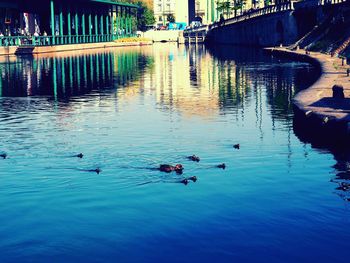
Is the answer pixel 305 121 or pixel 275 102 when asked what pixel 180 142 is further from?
pixel 275 102

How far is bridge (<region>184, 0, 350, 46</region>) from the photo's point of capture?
111 m

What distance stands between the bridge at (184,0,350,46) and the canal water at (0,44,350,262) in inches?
2587

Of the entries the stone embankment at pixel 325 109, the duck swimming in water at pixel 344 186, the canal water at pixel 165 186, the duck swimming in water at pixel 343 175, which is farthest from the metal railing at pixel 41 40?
the duck swimming in water at pixel 344 186

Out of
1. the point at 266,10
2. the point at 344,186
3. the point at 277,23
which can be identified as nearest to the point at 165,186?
the point at 344,186

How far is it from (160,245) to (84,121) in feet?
70.1

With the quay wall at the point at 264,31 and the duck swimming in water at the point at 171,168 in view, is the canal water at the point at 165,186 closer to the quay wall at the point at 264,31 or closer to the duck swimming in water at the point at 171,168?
the duck swimming in water at the point at 171,168

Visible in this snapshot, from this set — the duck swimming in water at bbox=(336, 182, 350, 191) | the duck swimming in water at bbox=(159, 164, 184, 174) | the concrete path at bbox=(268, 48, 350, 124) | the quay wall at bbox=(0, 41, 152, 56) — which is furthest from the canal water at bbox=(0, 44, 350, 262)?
the quay wall at bbox=(0, 41, 152, 56)

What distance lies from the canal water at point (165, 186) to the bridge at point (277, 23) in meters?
65.7

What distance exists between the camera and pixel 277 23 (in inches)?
4796

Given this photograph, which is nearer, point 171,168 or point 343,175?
point 343,175

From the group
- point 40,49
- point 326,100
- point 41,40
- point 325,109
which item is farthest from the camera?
point 41,40

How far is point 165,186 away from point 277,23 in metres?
102

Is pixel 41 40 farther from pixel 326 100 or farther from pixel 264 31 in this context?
pixel 326 100

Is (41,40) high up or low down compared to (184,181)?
up
